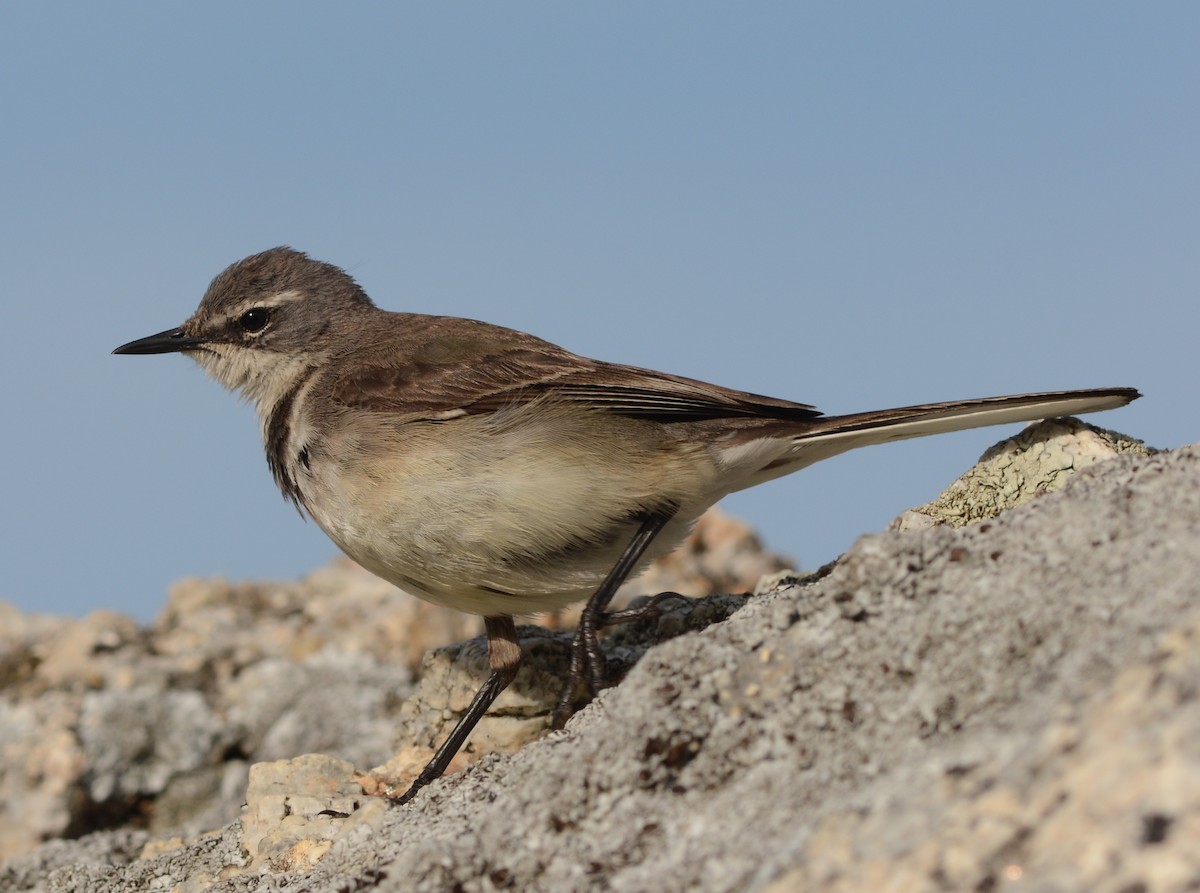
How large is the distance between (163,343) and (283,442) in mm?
1531

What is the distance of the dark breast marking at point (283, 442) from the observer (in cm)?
638

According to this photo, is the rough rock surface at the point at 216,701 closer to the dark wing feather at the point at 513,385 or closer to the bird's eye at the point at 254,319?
the dark wing feather at the point at 513,385

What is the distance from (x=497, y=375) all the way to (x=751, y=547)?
14.0 ft

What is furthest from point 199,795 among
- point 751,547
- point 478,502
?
point 751,547

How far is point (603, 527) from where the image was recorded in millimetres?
5844

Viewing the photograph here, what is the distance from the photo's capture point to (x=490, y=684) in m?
5.93

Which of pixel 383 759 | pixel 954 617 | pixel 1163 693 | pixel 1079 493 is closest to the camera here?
pixel 1163 693

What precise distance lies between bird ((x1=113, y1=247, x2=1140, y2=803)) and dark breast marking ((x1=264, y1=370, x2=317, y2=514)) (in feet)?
0.07

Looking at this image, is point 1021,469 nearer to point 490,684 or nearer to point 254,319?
point 490,684

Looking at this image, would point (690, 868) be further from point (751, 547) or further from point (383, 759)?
point (751, 547)

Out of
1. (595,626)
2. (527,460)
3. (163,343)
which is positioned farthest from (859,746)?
(163,343)

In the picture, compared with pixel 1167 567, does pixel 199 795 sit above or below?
below

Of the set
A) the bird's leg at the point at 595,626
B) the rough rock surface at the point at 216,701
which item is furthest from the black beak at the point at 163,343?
the bird's leg at the point at 595,626

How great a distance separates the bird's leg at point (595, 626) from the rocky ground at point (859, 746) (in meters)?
0.27
